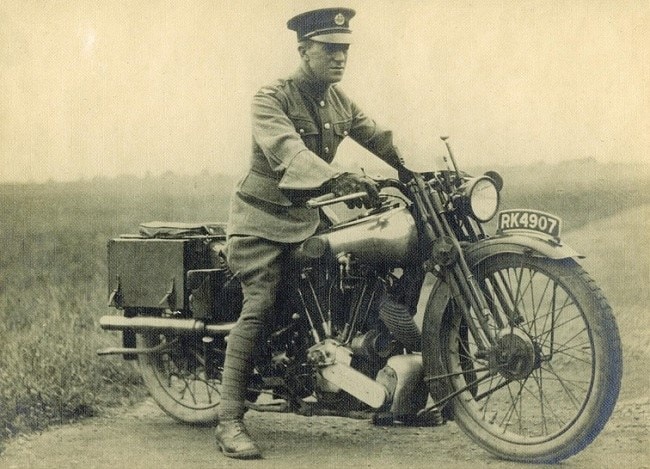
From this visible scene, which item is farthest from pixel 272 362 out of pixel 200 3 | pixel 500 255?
pixel 200 3

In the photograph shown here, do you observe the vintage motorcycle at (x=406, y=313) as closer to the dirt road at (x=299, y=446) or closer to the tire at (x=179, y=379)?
the tire at (x=179, y=379)

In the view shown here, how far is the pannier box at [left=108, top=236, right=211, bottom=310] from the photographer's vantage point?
437cm

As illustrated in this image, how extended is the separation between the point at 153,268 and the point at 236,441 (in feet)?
3.43

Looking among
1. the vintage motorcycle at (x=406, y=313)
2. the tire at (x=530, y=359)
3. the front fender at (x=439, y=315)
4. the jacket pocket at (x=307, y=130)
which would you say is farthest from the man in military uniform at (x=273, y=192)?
the tire at (x=530, y=359)

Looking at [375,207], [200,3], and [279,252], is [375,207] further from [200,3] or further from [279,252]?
[200,3]

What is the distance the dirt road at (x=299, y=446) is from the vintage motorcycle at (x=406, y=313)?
0.20 meters

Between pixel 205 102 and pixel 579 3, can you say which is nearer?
pixel 579 3

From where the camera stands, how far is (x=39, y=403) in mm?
4562

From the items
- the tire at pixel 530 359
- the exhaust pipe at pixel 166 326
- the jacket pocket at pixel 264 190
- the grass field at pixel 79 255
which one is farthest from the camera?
the grass field at pixel 79 255

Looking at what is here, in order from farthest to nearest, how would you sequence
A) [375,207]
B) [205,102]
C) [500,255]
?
[205,102], [375,207], [500,255]

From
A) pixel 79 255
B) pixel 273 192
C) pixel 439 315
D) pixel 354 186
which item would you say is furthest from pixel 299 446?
pixel 79 255

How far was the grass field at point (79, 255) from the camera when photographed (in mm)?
4613

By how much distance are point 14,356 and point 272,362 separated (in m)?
1.64

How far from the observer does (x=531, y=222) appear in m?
3.53
